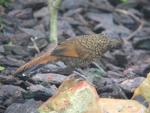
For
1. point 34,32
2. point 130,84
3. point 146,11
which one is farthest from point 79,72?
point 146,11

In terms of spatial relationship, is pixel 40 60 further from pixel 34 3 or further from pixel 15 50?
pixel 34 3

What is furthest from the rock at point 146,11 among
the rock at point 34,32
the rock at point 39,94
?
the rock at point 39,94

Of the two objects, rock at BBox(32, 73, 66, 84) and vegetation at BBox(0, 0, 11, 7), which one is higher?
vegetation at BBox(0, 0, 11, 7)

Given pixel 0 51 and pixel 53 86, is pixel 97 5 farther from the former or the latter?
pixel 53 86

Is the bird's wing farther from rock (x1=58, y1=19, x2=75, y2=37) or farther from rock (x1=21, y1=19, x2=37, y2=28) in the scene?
rock (x1=21, y1=19, x2=37, y2=28)

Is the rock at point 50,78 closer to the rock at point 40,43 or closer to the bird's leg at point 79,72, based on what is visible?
the bird's leg at point 79,72

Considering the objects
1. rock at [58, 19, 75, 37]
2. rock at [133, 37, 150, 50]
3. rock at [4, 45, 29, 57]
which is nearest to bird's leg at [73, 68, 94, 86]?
rock at [4, 45, 29, 57]
